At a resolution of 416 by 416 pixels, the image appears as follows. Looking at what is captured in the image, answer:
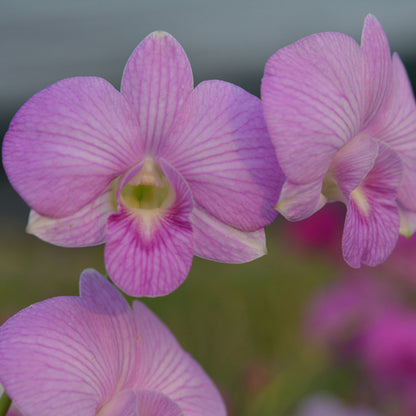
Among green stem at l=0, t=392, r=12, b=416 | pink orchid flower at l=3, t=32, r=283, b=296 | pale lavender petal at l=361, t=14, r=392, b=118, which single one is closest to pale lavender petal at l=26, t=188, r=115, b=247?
pink orchid flower at l=3, t=32, r=283, b=296

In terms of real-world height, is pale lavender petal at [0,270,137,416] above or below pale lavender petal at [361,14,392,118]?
below

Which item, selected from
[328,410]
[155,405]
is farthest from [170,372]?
[328,410]

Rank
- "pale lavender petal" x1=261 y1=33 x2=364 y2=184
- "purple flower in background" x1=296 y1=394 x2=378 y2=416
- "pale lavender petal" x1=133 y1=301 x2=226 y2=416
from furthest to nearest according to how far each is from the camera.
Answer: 1. "purple flower in background" x1=296 y1=394 x2=378 y2=416
2. "pale lavender petal" x1=133 y1=301 x2=226 y2=416
3. "pale lavender petal" x1=261 y1=33 x2=364 y2=184

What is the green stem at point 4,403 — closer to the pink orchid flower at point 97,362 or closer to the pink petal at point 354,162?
the pink orchid flower at point 97,362

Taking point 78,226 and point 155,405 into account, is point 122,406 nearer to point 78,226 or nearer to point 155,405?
point 155,405

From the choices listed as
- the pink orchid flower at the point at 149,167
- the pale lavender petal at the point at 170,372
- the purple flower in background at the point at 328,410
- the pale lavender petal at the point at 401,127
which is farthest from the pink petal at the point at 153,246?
the purple flower in background at the point at 328,410

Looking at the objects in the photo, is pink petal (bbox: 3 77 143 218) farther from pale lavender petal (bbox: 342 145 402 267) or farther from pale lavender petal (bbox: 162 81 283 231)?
pale lavender petal (bbox: 342 145 402 267)
